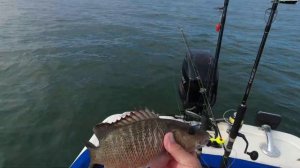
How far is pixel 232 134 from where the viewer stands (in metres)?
3.63

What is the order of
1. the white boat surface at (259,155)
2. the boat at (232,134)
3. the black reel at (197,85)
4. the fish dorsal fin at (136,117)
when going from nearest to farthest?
the fish dorsal fin at (136,117), the boat at (232,134), the white boat surface at (259,155), the black reel at (197,85)

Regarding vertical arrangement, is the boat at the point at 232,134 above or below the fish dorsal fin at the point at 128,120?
below

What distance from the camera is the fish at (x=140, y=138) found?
2.34 meters

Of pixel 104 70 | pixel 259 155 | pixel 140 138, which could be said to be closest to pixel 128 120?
pixel 140 138

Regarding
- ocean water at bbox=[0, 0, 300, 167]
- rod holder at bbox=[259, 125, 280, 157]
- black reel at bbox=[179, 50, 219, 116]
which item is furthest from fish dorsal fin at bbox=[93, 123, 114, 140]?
ocean water at bbox=[0, 0, 300, 167]

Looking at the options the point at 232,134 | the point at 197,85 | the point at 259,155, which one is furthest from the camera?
the point at 197,85

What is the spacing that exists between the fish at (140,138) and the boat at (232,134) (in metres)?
1.43

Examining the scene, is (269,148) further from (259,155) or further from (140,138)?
(140,138)

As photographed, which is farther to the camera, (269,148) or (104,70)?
(104,70)

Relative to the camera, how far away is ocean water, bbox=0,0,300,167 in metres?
6.86

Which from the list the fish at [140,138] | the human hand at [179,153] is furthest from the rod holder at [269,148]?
the human hand at [179,153]

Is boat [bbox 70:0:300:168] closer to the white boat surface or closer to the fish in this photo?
the white boat surface

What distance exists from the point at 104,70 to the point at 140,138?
787 centimetres

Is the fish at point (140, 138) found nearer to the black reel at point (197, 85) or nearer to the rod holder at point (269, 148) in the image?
the rod holder at point (269, 148)
